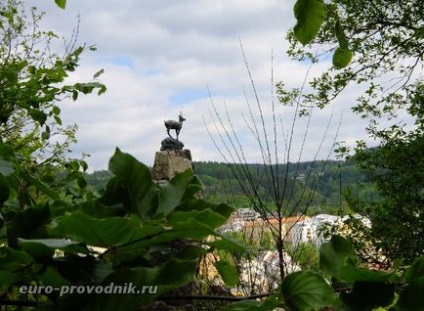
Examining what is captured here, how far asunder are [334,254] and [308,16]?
0.25m

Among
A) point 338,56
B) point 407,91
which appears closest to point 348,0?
point 407,91

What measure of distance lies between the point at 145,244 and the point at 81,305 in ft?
0.21

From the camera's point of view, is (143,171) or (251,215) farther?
(251,215)

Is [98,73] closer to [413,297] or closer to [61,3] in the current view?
[61,3]

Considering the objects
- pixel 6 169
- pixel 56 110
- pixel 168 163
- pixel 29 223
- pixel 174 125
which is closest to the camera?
pixel 29 223

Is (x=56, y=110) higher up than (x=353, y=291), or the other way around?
(x=56, y=110)

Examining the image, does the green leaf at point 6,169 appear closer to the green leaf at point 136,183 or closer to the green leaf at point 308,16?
the green leaf at point 136,183

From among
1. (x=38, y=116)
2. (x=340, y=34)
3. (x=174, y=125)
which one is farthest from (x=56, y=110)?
(x=174, y=125)

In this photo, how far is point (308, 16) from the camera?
0.55 m

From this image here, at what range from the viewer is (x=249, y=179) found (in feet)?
17.9

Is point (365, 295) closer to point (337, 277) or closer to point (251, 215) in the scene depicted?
point (337, 277)

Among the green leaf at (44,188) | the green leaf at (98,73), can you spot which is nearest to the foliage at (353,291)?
the green leaf at (44,188)

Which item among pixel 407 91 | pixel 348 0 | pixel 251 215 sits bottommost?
pixel 251 215

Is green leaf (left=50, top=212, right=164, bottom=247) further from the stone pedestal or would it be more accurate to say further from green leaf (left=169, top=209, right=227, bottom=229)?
the stone pedestal
